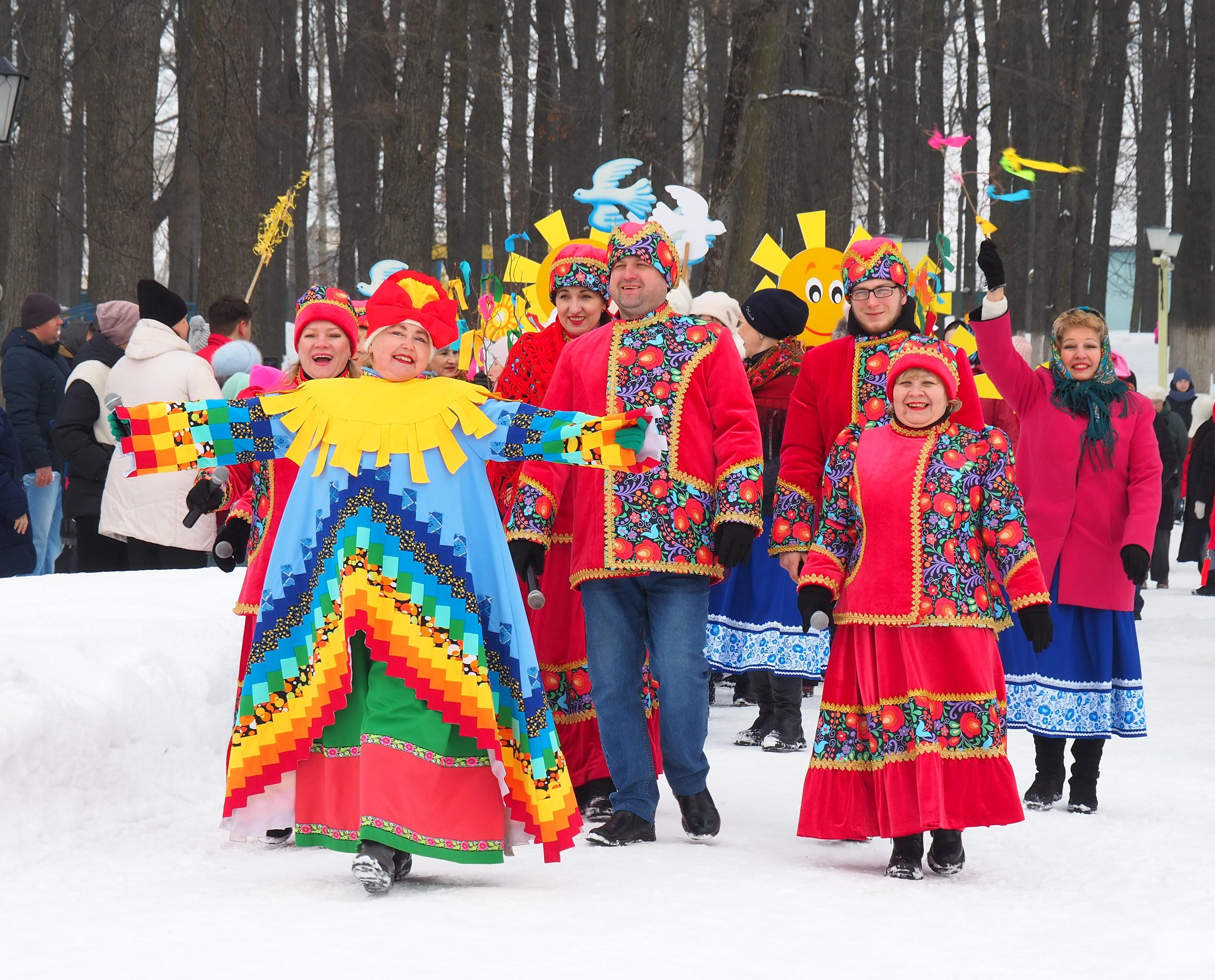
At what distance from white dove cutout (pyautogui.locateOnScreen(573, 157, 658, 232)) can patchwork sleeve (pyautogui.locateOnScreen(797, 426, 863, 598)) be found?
310cm

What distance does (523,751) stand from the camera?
4.52 m

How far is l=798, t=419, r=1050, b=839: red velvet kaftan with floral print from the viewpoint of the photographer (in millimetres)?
4750

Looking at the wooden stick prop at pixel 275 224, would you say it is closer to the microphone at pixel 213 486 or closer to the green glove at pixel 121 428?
the microphone at pixel 213 486

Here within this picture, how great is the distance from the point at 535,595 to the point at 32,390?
559 centimetres

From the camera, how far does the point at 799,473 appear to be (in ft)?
17.5

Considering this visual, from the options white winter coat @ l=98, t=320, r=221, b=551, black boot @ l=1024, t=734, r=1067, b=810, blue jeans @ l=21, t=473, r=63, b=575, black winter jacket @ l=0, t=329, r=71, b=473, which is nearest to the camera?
black boot @ l=1024, t=734, r=1067, b=810

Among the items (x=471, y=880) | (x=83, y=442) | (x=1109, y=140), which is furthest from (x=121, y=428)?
(x=1109, y=140)

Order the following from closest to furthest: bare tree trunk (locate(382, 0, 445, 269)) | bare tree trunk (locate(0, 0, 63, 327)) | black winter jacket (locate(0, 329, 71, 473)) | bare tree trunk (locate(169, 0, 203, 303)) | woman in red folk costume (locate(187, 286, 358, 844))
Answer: woman in red folk costume (locate(187, 286, 358, 844)), black winter jacket (locate(0, 329, 71, 473)), bare tree trunk (locate(382, 0, 445, 269)), bare tree trunk (locate(0, 0, 63, 327)), bare tree trunk (locate(169, 0, 203, 303))

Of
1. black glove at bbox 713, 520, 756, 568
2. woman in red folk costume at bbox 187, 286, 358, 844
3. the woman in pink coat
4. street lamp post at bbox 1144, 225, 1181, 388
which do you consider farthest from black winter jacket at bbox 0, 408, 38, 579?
street lamp post at bbox 1144, 225, 1181, 388

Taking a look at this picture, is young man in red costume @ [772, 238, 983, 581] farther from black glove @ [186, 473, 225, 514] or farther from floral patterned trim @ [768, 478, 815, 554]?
black glove @ [186, 473, 225, 514]

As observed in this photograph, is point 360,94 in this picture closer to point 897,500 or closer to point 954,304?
point 954,304

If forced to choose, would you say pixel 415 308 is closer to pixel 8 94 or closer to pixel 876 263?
pixel 876 263

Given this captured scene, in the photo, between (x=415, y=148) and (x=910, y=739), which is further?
(x=415, y=148)

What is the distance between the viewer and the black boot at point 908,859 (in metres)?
4.75
